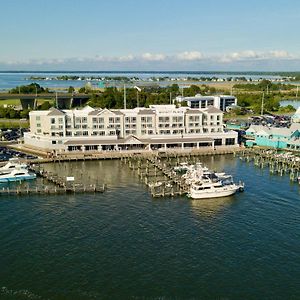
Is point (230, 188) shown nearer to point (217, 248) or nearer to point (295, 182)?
point (295, 182)

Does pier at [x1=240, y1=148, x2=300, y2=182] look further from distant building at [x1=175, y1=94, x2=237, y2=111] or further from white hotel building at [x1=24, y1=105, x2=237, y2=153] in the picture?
distant building at [x1=175, y1=94, x2=237, y2=111]

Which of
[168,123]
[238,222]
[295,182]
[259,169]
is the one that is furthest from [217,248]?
[168,123]

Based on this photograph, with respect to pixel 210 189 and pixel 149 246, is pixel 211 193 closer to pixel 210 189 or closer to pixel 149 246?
pixel 210 189

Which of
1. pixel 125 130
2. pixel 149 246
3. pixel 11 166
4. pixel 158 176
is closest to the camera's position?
pixel 149 246

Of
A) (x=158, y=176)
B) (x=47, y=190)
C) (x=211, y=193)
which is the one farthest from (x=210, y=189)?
(x=47, y=190)

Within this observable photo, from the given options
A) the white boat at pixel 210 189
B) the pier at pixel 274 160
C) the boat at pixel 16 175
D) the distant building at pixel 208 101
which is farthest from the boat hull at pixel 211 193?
the distant building at pixel 208 101
